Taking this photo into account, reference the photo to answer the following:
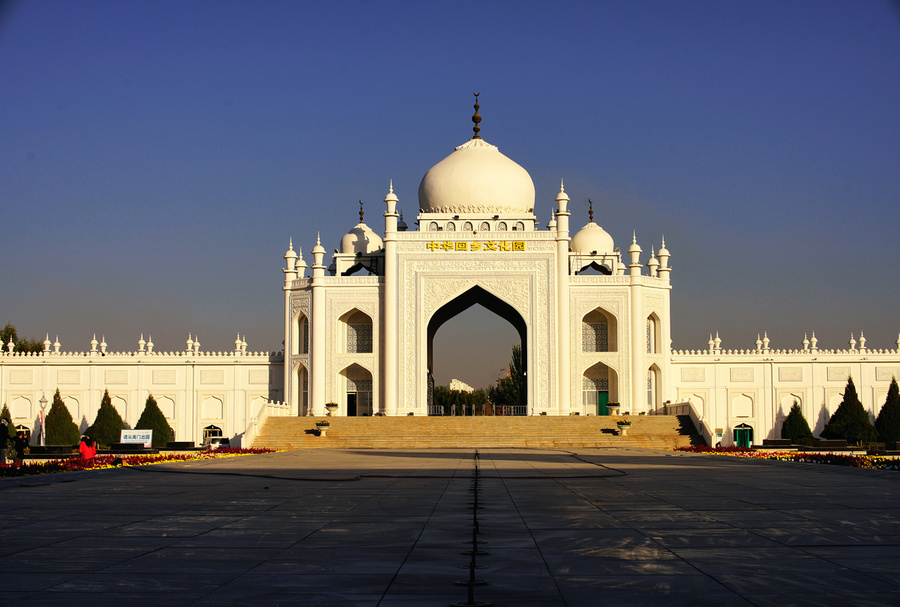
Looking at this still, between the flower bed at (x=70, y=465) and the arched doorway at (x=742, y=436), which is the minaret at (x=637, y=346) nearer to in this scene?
the arched doorway at (x=742, y=436)

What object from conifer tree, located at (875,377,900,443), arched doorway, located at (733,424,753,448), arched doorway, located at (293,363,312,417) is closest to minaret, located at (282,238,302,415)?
arched doorway, located at (293,363,312,417)

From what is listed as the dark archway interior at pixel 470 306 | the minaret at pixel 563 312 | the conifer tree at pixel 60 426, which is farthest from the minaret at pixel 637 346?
the conifer tree at pixel 60 426

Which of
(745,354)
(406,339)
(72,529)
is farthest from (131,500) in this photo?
(745,354)

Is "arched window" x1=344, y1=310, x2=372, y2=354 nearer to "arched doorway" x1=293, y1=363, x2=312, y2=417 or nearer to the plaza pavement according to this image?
"arched doorway" x1=293, y1=363, x2=312, y2=417

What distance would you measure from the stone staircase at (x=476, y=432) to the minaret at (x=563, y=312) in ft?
8.21

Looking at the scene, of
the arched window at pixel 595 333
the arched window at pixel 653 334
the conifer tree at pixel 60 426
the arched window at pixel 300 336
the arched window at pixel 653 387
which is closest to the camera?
the conifer tree at pixel 60 426

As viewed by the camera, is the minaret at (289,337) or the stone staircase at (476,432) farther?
the minaret at (289,337)

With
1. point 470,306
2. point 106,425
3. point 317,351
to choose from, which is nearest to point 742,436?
point 470,306

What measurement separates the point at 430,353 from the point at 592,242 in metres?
8.44

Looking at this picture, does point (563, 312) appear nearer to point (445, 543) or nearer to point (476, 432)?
point (476, 432)

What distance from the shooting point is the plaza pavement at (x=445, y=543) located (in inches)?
197

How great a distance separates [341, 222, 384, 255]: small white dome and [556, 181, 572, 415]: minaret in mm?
8266

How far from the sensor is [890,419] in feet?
111

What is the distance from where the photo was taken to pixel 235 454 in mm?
23078
